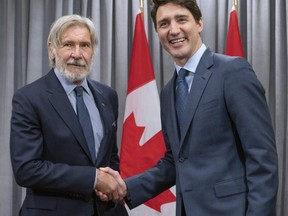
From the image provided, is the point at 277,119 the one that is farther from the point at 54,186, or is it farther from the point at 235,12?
the point at 54,186

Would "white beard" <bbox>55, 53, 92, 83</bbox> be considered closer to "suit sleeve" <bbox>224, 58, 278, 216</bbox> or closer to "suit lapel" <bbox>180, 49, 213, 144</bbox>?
"suit lapel" <bbox>180, 49, 213, 144</bbox>

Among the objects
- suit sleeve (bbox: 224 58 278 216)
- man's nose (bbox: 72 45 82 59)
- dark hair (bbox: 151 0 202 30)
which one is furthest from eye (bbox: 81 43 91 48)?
suit sleeve (bbox: 224 58 278 216)

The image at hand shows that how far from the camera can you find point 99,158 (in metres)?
2.10

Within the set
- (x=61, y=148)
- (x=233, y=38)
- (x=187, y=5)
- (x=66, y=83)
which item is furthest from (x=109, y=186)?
(x=233, y=38)

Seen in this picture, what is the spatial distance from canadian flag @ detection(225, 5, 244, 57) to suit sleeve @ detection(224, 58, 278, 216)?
1.96 metres

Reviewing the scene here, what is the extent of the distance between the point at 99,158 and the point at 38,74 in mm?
2006

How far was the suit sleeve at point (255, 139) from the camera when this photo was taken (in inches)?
62.6

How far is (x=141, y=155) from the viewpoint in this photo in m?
3.48

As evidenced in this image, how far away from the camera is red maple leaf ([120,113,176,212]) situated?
347 cm

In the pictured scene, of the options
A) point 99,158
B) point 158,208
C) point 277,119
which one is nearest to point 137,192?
point 99,158

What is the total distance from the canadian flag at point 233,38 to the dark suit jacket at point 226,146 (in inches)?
71.0

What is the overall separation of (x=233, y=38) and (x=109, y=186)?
1.92 metres

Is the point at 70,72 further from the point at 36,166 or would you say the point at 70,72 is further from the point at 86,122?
the point at 36,166

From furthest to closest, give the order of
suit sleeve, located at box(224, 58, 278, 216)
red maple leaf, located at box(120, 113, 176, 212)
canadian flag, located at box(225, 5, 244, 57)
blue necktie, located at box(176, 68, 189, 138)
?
canadian flag, located at box(225, 5, 244, 57)
red maple leaf, located at box(120, 113, 176, 212)
blue necktie, located at box(176, 68, 189, 138)
suit sleeve, located at box(224, 58, 278, 216)
